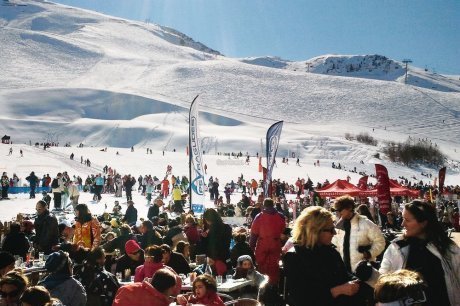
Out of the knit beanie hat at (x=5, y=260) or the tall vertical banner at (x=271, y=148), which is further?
the tall vertical banner at (x=271, y=148)

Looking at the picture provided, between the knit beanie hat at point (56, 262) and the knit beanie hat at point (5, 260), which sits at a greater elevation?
the knit beanie hat at point (56, 262)

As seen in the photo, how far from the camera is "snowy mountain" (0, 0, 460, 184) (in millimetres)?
82625

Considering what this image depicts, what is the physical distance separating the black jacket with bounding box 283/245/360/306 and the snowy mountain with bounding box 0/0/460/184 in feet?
204

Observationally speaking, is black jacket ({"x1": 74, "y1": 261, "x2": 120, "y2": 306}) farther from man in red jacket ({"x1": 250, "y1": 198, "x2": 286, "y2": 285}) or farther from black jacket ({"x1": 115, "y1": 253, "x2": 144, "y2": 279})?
man in red jacket ({"x1": 250, "y1": 198, "x2": 286, "y2": 285})

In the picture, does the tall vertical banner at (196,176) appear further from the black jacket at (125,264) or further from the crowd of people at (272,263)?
the black jacket at (125,264)

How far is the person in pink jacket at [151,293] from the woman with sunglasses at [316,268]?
3.73 ft

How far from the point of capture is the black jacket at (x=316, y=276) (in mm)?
3670

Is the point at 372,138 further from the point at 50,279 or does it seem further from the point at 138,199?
the point at 50,279

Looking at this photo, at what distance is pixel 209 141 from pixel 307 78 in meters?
58.5

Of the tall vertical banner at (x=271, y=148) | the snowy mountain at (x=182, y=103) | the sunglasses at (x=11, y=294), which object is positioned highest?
the snowy mountain at (x=182, y=103)

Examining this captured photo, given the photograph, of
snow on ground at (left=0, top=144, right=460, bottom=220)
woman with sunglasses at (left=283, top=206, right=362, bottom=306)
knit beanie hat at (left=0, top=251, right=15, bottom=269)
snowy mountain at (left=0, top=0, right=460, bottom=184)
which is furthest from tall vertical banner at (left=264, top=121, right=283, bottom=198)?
snowy mountain at (left=0, top=0, right=460, bottom=184)

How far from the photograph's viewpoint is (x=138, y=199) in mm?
28156

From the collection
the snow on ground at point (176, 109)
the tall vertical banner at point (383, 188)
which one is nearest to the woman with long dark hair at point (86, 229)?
the tall vertical banner at point (383, 188)

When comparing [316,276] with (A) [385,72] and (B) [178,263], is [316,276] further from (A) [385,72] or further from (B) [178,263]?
(A) [385,72]
